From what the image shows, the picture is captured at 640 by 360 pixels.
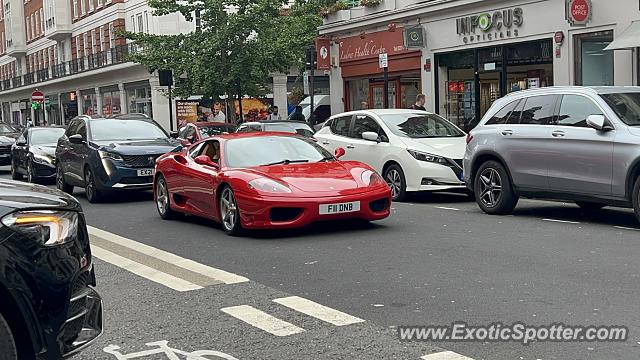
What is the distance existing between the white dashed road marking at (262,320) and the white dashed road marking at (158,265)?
1003 millimetres

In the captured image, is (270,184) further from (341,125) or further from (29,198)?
(341,125)

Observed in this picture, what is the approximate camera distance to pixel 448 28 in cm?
2414

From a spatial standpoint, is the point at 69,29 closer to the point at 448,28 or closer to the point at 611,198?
the point at 448,28

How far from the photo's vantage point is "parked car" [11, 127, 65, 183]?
2119 centimetres

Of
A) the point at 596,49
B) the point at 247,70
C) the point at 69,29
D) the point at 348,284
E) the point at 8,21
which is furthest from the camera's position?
the point at 8,21

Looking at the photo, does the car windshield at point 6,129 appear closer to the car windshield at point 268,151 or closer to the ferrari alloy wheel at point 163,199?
the ferrari alloy wheel at point 163,199

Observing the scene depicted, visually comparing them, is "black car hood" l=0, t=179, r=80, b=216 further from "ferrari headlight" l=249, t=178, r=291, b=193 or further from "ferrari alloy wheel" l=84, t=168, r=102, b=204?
"ferrari alloy wheel" l=84, t=168, r=102, b=204

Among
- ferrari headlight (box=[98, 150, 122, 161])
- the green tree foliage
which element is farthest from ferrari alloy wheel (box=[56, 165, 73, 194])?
the green tree foliage

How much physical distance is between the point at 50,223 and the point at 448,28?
826 inches

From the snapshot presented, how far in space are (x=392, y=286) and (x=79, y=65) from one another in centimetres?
5321

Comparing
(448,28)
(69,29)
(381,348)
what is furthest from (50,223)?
(69,29)

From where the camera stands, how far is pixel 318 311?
6.38 meters

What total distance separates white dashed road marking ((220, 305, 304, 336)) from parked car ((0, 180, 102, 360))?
1.69m

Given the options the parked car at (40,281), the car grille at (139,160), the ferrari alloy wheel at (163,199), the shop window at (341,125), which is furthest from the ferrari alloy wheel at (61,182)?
the parked car at (40,281)
